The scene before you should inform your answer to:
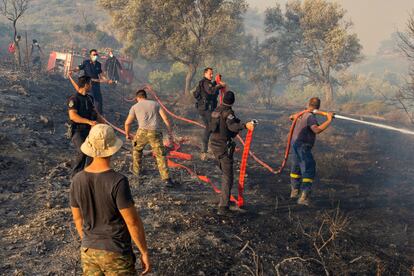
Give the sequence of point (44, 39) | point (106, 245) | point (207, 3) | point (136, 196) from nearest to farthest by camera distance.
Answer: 1. point (106, 245)
2. point (136, 196)
3. point (207, 3)
4. point (44, 39)

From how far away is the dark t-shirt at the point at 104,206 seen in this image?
2809mm

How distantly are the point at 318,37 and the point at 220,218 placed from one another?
1033 inches

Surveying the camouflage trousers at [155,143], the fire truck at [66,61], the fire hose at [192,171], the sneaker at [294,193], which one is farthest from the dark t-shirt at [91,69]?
the fire truck at [66,61]

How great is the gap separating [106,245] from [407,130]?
60.2ft

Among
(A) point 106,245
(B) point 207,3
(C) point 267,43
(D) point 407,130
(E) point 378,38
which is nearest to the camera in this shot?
(A) point 106,245

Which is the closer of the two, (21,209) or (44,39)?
(21,209)

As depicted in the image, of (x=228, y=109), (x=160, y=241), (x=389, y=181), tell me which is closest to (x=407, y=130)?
(x=389, y=181)

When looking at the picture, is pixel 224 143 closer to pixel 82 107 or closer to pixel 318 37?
pixel 82 107

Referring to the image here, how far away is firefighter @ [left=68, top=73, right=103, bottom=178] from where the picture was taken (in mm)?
6188

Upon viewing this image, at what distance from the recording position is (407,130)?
17766mm

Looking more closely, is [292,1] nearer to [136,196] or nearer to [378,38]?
[136,196]

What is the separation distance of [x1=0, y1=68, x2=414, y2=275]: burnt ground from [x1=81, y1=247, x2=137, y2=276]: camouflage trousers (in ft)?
4.93

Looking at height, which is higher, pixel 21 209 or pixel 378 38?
pixel 378 38

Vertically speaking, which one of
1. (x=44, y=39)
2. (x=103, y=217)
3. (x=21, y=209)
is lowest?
(x=21, y=209)
